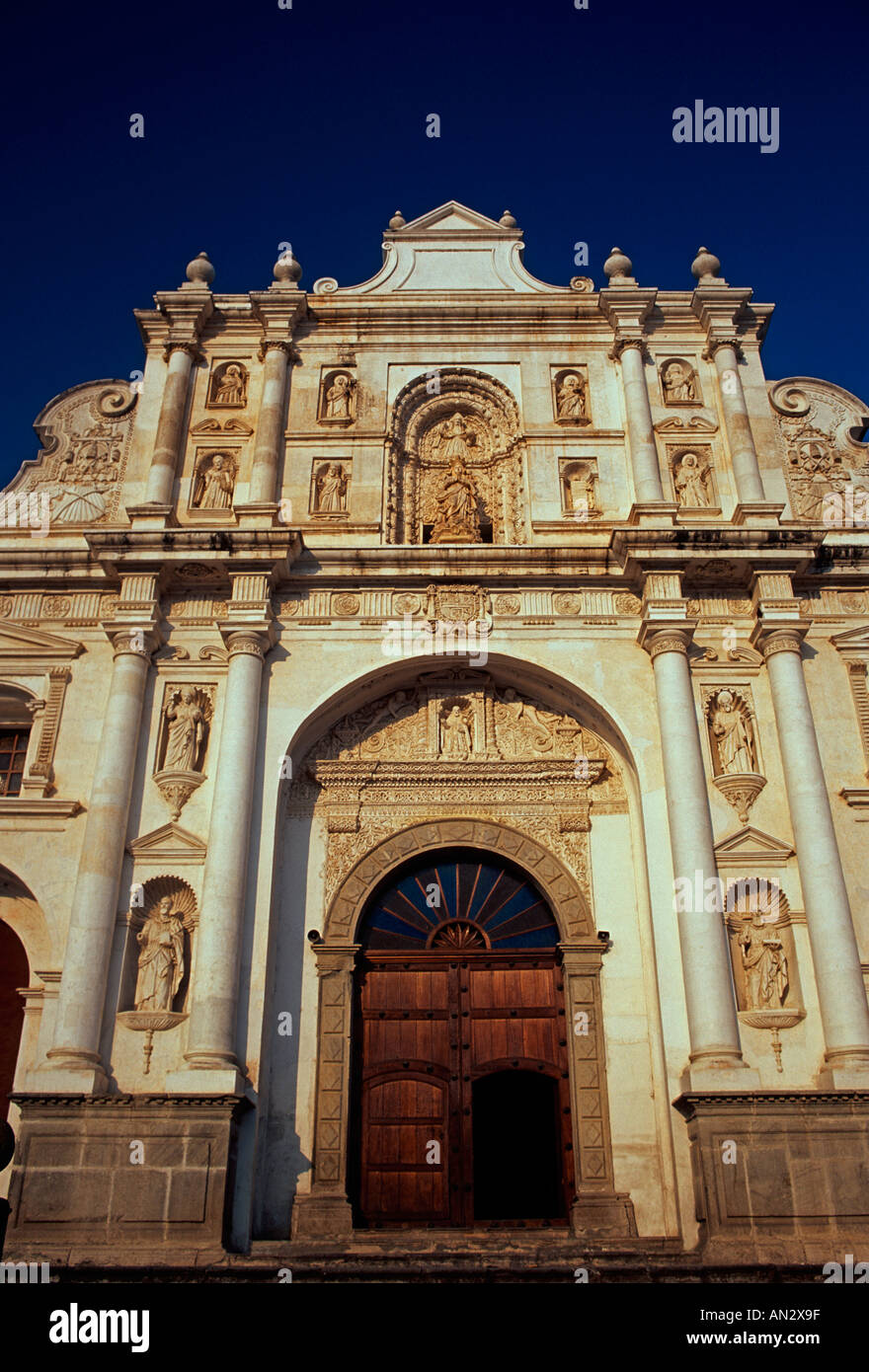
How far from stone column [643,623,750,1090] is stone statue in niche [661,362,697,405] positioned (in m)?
4.20

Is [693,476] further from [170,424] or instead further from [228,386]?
[170,424]

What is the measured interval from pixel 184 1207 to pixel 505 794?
5.97 m

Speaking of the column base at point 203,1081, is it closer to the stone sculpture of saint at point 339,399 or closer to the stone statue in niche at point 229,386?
the stone sculpture of saint at point 339,399

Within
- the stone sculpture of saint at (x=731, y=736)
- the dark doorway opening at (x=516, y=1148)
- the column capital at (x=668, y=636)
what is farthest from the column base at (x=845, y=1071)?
the column capital at (x=668, y=636)

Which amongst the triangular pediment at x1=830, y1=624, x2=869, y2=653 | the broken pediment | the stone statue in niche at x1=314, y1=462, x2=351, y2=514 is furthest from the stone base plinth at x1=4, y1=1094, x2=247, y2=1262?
the broken pediment

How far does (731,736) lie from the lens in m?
13.9

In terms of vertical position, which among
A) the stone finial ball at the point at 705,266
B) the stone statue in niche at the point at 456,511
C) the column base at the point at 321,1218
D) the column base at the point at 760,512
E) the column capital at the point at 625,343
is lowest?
the column base at the point at 321,1218

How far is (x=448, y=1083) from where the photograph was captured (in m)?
13.1

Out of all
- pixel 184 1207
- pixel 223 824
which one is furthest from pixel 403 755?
pixel 184 1207

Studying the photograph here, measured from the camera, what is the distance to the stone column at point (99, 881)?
11.9m

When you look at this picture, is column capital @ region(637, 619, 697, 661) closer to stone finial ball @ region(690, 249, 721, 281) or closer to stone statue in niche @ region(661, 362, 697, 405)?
stone statue in niche @ region(661, 362, 697, 405)

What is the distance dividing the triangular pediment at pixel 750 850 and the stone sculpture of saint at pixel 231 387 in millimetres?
9284

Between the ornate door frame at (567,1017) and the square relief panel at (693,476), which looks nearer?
the ornate door frame at (567,1017)

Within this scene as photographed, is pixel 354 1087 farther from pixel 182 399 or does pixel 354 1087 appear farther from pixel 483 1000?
pixel 182 399
